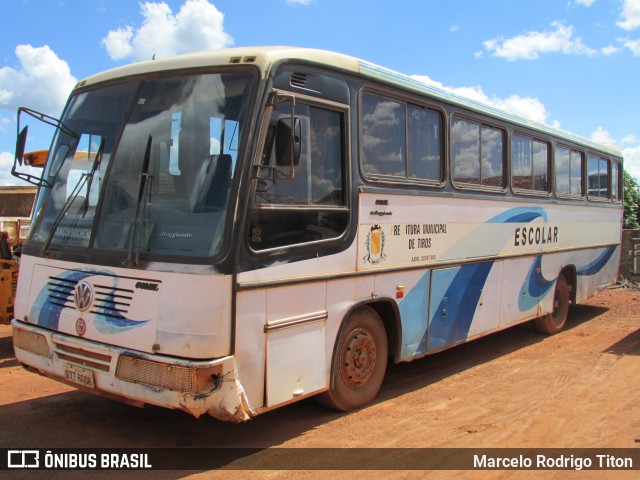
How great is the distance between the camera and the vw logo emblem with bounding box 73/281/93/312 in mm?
4598

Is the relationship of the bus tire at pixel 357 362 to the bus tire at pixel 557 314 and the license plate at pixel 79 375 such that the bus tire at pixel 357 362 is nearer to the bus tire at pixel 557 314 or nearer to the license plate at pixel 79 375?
the license plate at pixel 79 375

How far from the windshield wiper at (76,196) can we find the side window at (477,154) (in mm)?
3967

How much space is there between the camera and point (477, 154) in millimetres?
7367

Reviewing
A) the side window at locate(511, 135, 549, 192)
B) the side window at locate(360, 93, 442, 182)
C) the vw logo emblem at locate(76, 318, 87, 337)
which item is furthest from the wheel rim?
the side window at locate(511, 135, 549, 192)

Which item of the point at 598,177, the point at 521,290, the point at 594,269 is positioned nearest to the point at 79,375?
the point at 521,290

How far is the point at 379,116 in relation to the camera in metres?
5.80

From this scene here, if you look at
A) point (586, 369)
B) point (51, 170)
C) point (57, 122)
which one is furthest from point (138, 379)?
point (586, 369)

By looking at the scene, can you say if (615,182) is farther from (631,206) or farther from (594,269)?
(631,206)

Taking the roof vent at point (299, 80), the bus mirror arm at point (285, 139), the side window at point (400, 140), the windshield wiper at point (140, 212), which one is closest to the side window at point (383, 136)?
the side window at point (400, 140)

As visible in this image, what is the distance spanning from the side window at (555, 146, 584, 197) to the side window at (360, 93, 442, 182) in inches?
157

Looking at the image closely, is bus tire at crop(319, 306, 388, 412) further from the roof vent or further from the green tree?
the green tree

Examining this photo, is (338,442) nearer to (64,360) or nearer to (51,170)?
(64,360)

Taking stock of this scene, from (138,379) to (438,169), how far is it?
403 cm

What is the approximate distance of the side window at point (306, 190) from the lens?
446 centimetres
